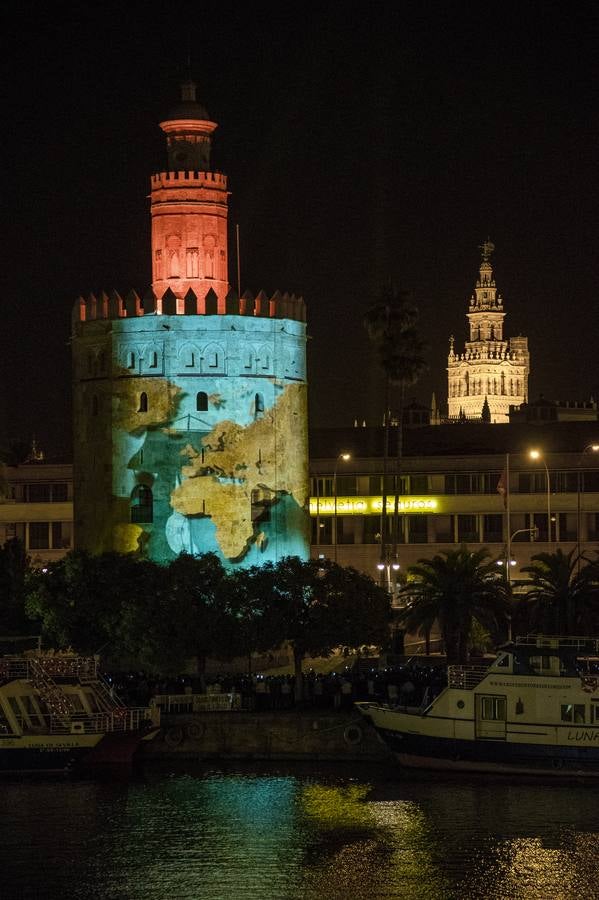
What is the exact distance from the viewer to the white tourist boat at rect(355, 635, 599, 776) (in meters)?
76.9

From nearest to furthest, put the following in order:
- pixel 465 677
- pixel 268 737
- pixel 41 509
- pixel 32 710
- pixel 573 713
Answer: pixel 573 713, pixel 465 677, pixel 32 710, pixel 268 737, pixel 41 509

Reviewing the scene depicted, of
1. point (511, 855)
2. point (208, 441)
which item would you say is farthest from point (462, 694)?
point (208, 441)

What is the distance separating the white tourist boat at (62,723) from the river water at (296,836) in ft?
3.46

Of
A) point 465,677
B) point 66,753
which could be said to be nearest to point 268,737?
point 66,753

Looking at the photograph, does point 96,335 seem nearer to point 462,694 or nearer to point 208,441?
point 208,441

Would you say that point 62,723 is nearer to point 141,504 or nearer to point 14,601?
point 14,601

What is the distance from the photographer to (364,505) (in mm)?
132875

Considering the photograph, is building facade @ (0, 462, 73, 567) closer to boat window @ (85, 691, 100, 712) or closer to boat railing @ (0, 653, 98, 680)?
boat railing @ (0, 653, 98, 680)

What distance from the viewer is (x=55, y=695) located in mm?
80688

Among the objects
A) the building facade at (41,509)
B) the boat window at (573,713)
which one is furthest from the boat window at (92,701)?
the building facade at (41,509)

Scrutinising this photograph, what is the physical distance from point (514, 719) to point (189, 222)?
34.5 meters

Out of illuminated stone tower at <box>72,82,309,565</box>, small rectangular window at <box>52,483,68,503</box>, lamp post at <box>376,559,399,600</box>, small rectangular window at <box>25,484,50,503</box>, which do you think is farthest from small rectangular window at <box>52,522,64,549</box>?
illuminated stone tower at <box>72,82,309,565</box>

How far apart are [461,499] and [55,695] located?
53713mm

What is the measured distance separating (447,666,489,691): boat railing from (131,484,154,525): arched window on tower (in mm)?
27681
